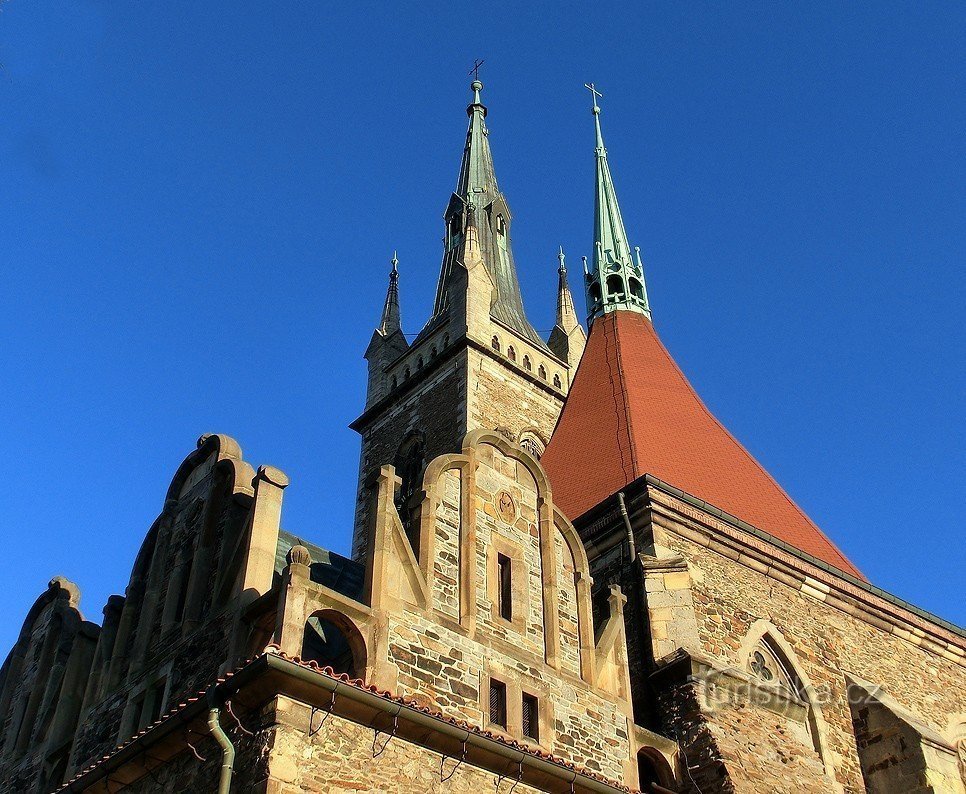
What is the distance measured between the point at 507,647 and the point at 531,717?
25.4 inches

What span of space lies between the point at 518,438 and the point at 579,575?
1396 cm

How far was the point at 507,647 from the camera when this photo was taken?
9.62 m

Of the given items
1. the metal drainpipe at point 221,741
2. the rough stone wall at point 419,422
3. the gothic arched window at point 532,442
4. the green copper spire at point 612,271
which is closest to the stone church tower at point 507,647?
the metal drainpipe at point 221,741

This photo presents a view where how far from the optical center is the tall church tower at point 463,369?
977 inches

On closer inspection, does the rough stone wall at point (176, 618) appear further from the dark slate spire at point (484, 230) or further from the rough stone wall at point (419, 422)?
the dark slate spire at point (484, 230)

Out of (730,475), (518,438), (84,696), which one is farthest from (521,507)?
(518,438)

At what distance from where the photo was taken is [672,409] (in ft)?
56.0

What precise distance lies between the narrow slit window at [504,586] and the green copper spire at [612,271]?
39.5 feet

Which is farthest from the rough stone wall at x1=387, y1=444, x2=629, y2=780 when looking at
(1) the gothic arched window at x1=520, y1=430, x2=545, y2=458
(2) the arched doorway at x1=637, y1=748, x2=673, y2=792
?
(1) the gothic arched window at x1=520, y1=430, x2=545, y2=458

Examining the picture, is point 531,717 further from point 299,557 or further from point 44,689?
point 44,689

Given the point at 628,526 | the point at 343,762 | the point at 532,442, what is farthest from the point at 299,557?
the point at 532,442

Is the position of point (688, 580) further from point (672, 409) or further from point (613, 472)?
point (672, 409)

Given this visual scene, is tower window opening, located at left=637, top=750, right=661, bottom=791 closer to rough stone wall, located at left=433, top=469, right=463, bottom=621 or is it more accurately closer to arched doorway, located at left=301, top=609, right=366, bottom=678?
rough stone wall, located at left=433, top=469, right=463, bottom=621

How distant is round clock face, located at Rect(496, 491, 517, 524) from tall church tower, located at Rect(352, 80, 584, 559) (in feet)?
38.4
